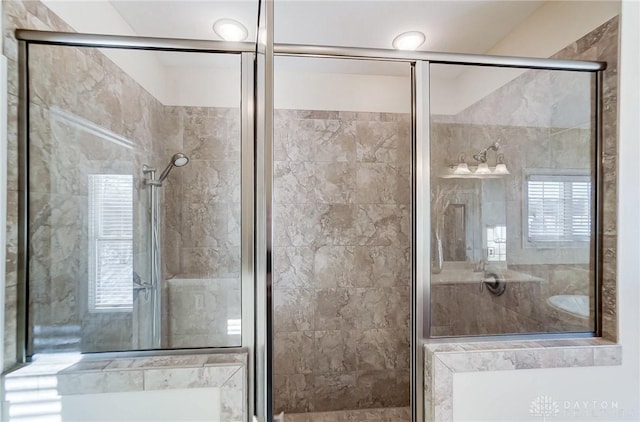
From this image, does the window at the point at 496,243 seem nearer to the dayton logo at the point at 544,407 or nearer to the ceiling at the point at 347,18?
the dayton logo at the point at 544,407

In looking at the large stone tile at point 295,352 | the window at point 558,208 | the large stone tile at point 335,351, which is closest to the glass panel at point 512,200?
the window at point 558,208

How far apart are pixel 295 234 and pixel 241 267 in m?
0.70

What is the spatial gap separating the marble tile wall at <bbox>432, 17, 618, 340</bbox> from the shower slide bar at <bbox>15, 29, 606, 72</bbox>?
0.28 feet

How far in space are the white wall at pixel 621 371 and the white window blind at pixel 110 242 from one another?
4.58 ft

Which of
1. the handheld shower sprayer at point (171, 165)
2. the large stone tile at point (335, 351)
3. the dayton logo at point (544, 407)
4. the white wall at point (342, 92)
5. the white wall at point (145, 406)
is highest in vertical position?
the white wall at point (342, 92)

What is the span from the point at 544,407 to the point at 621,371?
327 mm

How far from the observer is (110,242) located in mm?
1076

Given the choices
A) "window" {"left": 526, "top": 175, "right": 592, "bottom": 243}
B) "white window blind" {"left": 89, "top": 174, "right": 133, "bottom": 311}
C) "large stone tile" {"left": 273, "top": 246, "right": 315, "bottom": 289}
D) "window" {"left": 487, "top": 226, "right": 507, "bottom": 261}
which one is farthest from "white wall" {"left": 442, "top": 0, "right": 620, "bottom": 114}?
"white window blind" {"left": 89, "top": 174, "right": 133, "bottom": 311}

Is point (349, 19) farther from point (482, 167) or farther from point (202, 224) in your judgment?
point (202, 224)

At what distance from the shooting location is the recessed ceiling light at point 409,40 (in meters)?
1.43

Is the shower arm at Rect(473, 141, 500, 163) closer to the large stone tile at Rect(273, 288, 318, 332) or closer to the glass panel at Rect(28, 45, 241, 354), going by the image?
the glass panel at Rect(28, 45, 241, 354)

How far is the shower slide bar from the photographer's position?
925 millimetres

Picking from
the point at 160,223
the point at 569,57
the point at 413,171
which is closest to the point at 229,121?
the point at 160,223

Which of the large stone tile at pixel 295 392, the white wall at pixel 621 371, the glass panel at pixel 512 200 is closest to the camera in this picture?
the white wall at pixel 621 371
